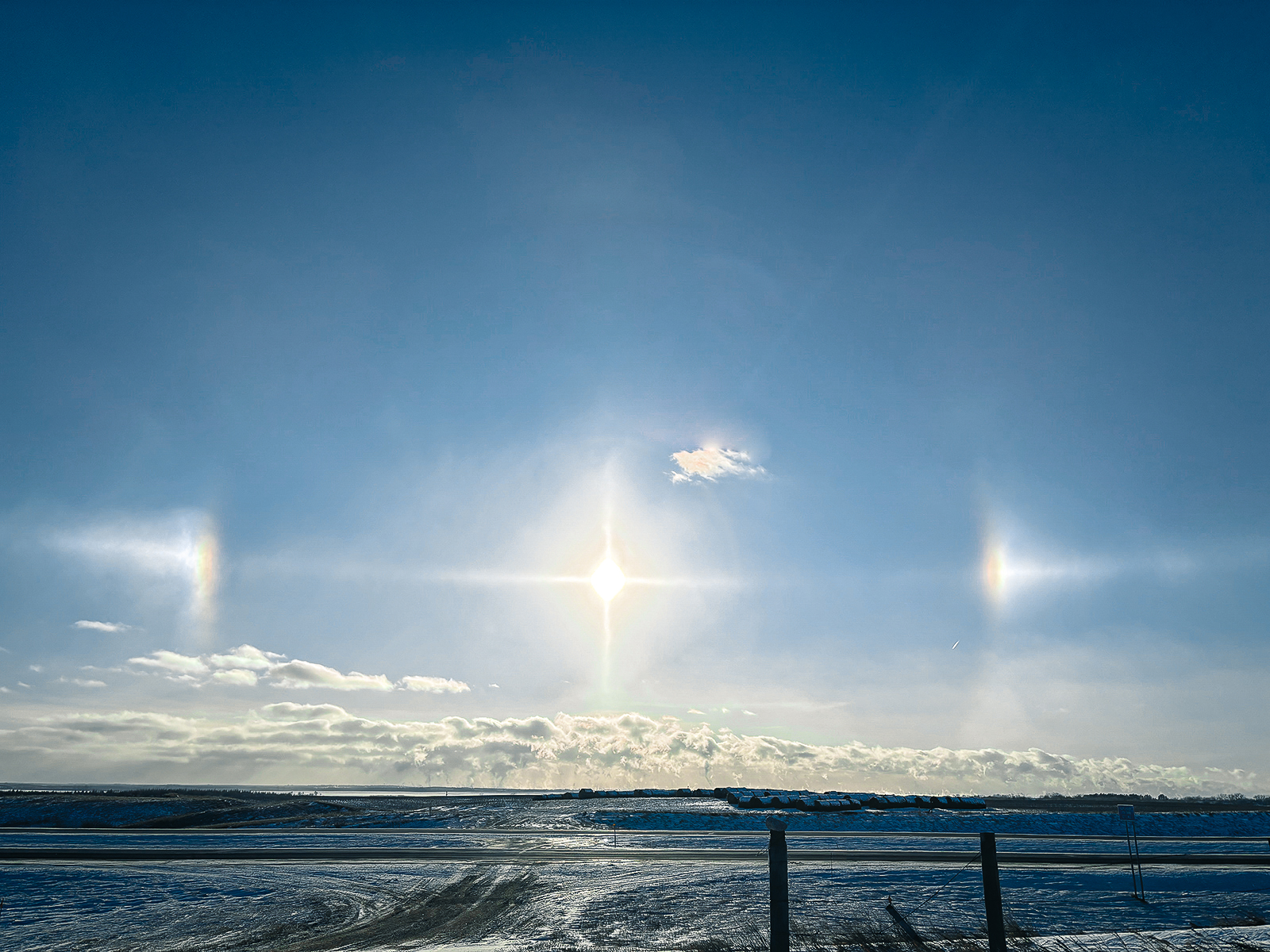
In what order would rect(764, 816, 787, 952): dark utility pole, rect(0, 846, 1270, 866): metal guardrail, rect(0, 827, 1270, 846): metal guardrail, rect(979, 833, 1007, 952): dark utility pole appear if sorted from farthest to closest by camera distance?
rect(0, 827, 1270, 846): metal guardrail, rect(0, 846, 1270, 866): metal guardrail, rect(979, 833, 1007, 952): dark utility pole, rect(764, 816, 787, 952): dark utility pole

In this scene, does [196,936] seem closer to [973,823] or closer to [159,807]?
[973,823]

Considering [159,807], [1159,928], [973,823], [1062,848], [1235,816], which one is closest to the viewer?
[1159,928]

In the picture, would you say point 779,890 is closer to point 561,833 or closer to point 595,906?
point 595,906

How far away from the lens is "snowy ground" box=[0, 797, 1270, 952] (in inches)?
690

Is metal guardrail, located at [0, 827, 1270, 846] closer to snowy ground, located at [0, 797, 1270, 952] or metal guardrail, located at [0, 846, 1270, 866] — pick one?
metal guardrail, located at [0, 846, 1270, 866]

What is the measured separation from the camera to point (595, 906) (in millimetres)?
21484

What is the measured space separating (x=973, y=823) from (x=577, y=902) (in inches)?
1646

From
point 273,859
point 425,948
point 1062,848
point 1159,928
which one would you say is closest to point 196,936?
point 425,948

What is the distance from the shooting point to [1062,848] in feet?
124

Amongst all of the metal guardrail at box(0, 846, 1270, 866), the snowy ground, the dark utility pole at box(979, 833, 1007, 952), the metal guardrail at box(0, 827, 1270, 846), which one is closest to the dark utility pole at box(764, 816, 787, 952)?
the dark utility pole at box(979, 833, 1007, 952)

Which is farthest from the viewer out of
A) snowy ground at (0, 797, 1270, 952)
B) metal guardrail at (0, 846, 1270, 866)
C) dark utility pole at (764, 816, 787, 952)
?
metal guardrail at (0, 846, 1270, 866)

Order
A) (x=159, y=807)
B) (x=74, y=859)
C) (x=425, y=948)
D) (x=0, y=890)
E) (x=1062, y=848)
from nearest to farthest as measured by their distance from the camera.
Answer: (x=425, y=948), (x=0, y=890), (x=74, y=859), (x=1062, y=848), (x=159, y=807)

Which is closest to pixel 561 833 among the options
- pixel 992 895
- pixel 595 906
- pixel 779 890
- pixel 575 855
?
pixel 575 855

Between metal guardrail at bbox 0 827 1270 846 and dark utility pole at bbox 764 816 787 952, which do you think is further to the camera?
metal guardrail at bbox 0 827 1270 846
